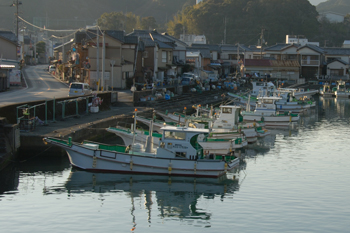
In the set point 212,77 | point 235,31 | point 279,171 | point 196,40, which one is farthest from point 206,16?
point 279,171

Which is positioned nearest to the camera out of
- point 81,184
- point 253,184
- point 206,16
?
point 81,184

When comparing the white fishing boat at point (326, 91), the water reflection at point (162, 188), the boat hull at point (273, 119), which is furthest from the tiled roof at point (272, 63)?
the water reflection at point (162, 188)

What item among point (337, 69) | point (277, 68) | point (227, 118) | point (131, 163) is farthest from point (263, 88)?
point (337, 69)

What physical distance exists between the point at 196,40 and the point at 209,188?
294ft

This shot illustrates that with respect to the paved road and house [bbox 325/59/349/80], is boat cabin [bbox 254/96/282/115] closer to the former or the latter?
the paved road

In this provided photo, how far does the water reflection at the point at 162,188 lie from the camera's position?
18391 millimetres

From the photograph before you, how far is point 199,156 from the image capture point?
73.0ft

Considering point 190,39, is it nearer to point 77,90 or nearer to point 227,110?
point 77,90

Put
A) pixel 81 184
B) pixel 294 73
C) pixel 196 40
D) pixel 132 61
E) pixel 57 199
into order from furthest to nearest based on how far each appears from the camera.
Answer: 1. pixel 196 40
2. pixel 294 73
3. pixel 132 61
4. pixel 81 184
5. pixel 57 199

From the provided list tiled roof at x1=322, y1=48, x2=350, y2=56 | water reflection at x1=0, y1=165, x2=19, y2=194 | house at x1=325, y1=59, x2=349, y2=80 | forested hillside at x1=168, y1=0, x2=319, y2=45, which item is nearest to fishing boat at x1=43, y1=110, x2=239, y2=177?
water reflection at x1=0, y1=165, x2=19, y2=194

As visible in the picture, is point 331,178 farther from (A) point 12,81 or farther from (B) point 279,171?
(A) point 12,81

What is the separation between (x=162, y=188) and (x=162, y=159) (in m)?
1.54

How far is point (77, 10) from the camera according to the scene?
605 ft

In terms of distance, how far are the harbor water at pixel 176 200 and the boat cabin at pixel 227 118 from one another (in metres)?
5.23
